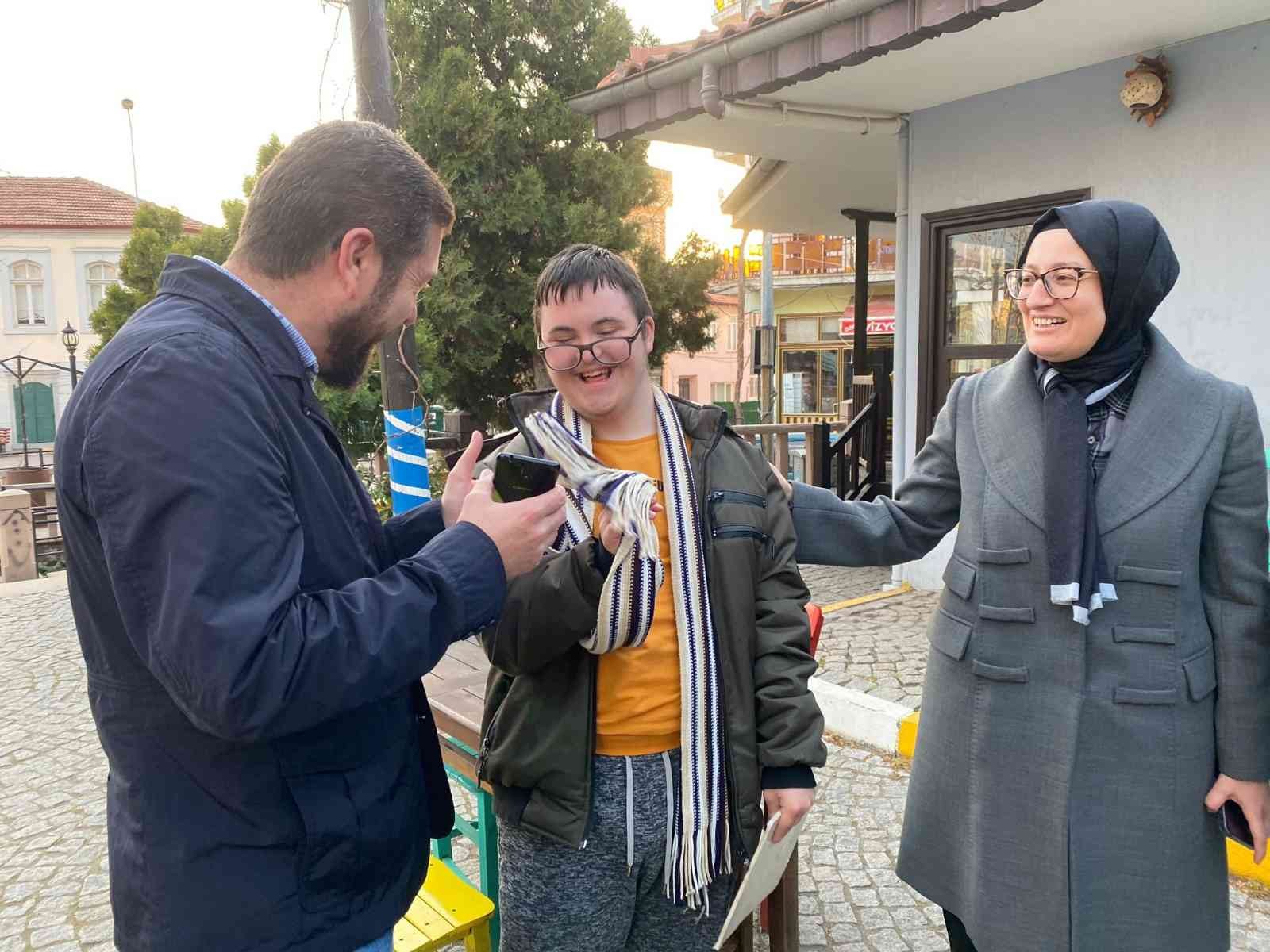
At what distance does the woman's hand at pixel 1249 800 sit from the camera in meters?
1.65

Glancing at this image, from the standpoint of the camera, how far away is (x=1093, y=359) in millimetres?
1752

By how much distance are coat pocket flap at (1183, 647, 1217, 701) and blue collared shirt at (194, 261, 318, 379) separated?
5.36ft

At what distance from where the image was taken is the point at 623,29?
14.3m

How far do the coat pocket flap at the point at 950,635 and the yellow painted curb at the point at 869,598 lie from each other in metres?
3.95

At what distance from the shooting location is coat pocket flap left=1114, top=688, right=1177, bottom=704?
5.36ft

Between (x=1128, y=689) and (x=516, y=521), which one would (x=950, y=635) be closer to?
(x=1128, y=689)

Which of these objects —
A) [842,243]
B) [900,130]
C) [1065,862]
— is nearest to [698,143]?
[900,130]

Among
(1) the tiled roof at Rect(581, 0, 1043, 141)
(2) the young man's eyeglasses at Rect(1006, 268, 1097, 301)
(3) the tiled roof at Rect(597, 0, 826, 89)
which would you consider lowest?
(2) the young man's eyeglasses at Rect(1006, 268, 1097, 301)

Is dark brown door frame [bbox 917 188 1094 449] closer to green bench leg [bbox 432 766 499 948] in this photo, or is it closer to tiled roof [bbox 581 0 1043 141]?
tiled roof [bbox 581 0 1043 141]

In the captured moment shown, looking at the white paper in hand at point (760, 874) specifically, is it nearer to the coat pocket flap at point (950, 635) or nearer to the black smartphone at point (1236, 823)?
the coat pocket flap at point (950, 635)

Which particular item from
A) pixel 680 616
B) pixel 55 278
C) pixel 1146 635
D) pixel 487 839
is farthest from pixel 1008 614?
pixel 55 278

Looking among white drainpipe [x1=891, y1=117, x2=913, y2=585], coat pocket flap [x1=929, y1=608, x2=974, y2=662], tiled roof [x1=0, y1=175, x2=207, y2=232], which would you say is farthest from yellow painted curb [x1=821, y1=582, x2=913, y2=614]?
tiled roof [x1=0, y1=175, x2=207, y2=232]

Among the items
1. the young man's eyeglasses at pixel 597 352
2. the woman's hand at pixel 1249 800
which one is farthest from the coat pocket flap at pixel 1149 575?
the young man's eyeglasses at pixel 597 352

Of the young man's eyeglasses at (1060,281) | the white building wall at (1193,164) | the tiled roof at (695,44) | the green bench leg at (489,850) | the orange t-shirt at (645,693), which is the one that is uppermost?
the tiled roof at (695,44)
